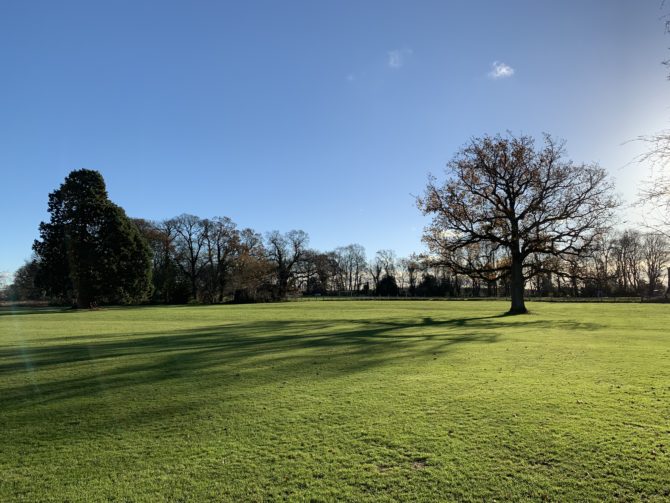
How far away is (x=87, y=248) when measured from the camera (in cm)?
5262

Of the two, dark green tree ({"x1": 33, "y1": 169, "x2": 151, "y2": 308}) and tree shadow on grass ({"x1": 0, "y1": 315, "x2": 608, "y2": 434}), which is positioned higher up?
dark green tree ({"x1": 33, "y1": 169, "x2": 151, "y2": 308})

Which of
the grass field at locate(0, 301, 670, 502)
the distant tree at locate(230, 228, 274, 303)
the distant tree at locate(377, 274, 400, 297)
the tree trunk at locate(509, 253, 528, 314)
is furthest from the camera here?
the distant tree at locate(377, 274, 400, 297)

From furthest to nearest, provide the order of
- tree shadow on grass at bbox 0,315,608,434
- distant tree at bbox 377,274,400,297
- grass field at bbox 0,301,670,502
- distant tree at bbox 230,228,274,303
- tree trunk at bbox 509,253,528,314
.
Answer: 1. distant tree at bbox 377,274,400,297
2. distant tree at bbox 230,228,274,303
3. tree trunk at bbox 509,253,528,314
4. tree shadow on grass at bbox 0,315,608,434
5. grass field at bbox 0,301,670,502

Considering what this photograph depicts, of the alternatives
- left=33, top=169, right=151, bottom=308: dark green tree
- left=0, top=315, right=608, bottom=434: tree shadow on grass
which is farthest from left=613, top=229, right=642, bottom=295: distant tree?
left=33, top=169, right=151, bottom=308: dark green tree

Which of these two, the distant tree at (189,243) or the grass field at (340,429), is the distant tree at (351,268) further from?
the grass field at (340,429)

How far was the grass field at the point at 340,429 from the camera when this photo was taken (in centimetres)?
429

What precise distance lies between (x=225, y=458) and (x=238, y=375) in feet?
16.7

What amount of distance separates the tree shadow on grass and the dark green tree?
38182 millimetres

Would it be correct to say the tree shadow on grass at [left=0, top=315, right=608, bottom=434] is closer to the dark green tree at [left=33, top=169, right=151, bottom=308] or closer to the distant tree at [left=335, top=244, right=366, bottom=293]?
the dark green tree at [left=33, top=169, right=151, bottom=308]

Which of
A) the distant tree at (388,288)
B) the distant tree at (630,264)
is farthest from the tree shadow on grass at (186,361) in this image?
the distant tree at (388,288)

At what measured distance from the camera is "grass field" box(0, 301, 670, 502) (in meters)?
4.29

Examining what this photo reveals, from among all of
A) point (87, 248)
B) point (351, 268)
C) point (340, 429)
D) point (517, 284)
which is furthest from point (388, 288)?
point (340, 429)

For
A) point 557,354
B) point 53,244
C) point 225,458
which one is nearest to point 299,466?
point 225,458

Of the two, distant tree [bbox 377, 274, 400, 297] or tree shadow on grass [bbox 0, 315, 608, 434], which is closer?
tree shadow on grass [bbox 0, 315, 608, 434]
